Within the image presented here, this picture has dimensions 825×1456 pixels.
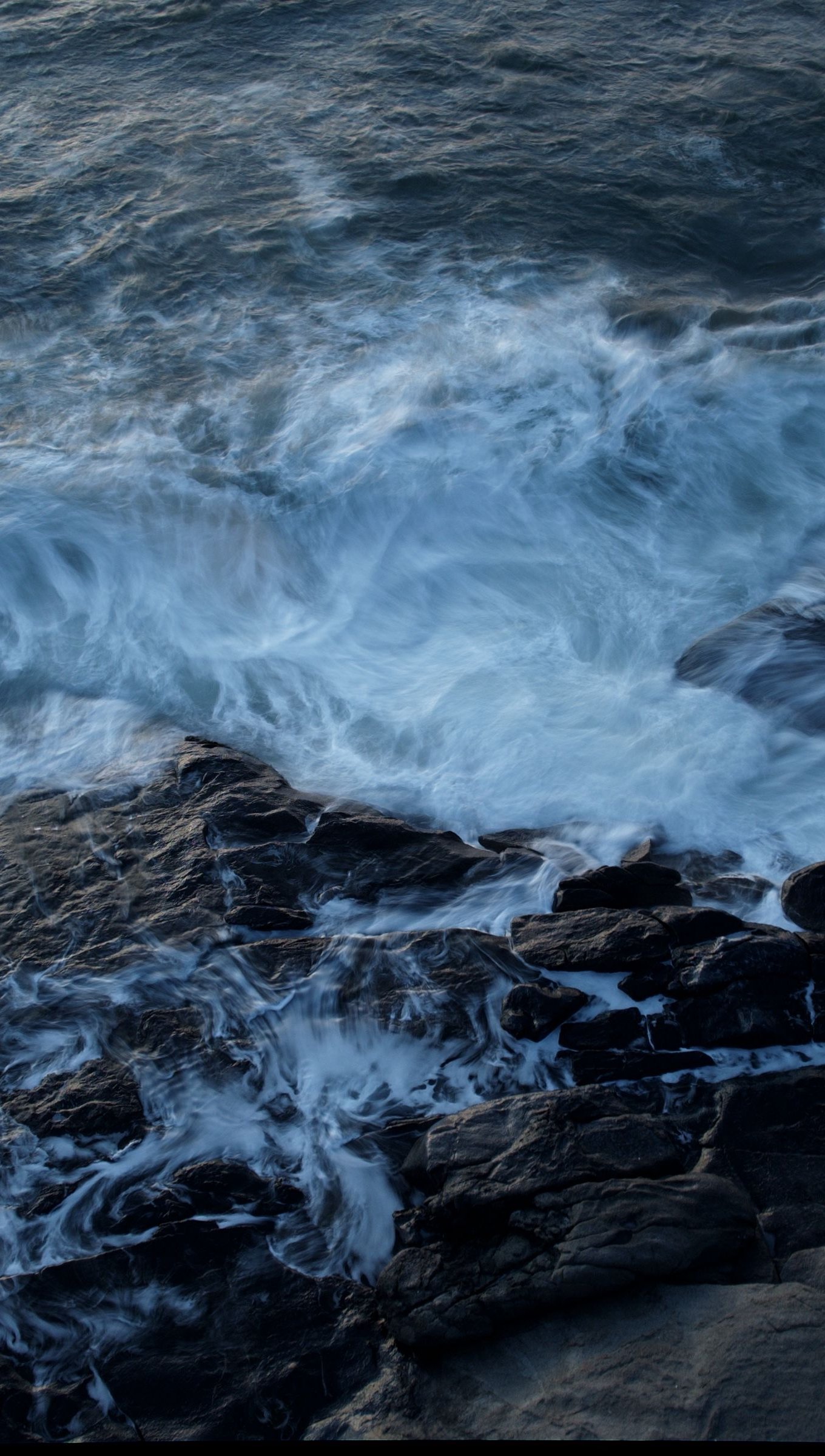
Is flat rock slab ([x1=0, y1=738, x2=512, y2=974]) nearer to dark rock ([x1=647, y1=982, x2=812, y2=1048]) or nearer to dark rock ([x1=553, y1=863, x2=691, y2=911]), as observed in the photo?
dark rock ([x1=553, y1=863, x2=691, y2=911])

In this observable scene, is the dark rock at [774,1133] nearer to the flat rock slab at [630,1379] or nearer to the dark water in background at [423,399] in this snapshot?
the flat rock slab at [630,1379]

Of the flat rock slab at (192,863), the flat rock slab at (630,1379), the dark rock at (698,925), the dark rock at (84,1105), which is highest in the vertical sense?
the flat rock slab at (192,863)

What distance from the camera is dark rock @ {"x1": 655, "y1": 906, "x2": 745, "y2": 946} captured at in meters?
5.51

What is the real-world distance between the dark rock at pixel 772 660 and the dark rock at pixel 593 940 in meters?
2.34

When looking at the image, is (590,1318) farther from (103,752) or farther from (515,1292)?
(103,752)

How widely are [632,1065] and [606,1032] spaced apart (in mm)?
193

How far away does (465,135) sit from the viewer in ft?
42.3

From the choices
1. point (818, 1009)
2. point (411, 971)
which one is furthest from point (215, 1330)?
point (818, 1009)

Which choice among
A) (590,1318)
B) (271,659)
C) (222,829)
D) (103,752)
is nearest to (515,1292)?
(590,1318)

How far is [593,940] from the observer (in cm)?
555

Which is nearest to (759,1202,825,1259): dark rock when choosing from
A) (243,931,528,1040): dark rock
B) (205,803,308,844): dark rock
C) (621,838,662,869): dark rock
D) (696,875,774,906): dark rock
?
(243,931,528,1040): dark rock

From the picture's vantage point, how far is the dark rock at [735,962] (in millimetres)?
5293

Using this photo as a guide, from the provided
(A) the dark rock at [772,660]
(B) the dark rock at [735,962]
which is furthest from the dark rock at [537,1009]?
(A) the dark rock at [772,660]

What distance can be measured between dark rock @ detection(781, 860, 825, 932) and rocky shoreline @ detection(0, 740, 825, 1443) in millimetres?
15
